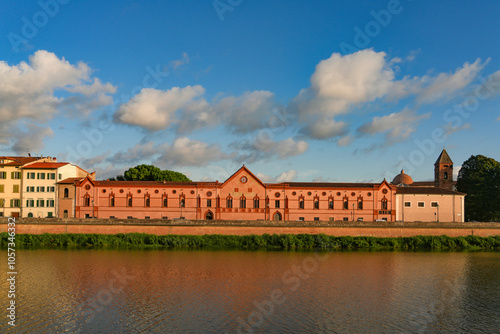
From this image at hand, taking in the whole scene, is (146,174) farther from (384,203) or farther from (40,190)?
(384,203)

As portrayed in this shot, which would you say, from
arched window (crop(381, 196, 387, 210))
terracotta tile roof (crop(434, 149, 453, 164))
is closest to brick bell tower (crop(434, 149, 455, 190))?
terracotta tile roof (crop(434, 149, 453, 164))

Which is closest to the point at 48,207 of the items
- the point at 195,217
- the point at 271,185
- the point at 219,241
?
the point at 195,217

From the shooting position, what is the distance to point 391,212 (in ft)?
194

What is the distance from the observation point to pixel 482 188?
6372 centimetres

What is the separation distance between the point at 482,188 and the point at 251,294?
52.7 meters

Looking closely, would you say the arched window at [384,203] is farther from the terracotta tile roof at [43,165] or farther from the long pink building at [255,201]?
the terracotta tile roof at [43,165]

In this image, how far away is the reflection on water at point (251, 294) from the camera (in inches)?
838

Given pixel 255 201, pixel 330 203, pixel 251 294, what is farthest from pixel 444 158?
pixel 251 294

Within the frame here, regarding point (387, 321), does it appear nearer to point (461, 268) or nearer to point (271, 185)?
point (461, 268)

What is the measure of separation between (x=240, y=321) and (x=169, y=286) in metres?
8.69

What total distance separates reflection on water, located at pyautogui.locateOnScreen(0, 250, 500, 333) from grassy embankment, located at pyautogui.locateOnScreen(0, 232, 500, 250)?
27.0 feet

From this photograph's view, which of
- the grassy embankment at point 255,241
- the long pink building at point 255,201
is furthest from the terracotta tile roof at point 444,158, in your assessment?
the grassy embankment at point 255,241

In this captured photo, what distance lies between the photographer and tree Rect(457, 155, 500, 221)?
6247cm

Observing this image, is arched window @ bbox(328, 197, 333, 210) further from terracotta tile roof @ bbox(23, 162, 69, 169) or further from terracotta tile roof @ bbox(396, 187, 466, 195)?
terracotta tile roof @ bbox(23, 162, 69, 169)
